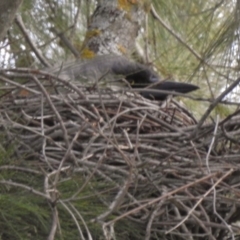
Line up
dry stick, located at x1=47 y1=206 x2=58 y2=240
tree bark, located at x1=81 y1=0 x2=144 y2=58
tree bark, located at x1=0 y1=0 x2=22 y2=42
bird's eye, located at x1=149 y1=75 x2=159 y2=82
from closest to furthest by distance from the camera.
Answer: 1. dry stick, located at x1=47 y1=206 x2=58 y2=240
2. tree bark, located at x1=0 y1=0 x2=22 y2=42
3. bird's eye, located at x1=149 y1=75 x2=159 y2=82
4. tree bark, located at x1=81 y1=0 x2=144 y2=58

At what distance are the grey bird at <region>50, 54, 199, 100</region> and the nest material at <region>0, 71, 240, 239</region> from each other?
20 centimetres

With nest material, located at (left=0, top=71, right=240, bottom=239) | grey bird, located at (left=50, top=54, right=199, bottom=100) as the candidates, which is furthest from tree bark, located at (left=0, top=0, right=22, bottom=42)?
grey bird, located at (left=50, top=54, right=199, bottom=100)

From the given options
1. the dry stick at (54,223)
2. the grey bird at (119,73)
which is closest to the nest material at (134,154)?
the dry stick at (54,223)

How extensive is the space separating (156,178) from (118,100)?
29 cm

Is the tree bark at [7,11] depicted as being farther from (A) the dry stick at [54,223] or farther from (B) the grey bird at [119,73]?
(B) the grey bird at [119,73]

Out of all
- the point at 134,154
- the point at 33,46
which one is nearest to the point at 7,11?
the point at 134,154

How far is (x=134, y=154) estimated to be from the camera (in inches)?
73.3

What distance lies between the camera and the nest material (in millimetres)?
1787

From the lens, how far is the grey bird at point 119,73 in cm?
237

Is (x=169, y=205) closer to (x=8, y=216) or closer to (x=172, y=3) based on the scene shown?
(x=8, y=216)

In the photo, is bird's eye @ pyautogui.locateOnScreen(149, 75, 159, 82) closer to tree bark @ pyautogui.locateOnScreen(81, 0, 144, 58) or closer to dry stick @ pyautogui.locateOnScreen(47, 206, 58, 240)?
tree bark @ pyautogui.locateOnScreen(81, 0, 144, 58)

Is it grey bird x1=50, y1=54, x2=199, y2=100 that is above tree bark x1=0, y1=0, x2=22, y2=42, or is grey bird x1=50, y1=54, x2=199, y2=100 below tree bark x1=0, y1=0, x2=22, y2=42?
below

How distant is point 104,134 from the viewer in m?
1.89

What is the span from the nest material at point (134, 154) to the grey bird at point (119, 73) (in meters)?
0.20
